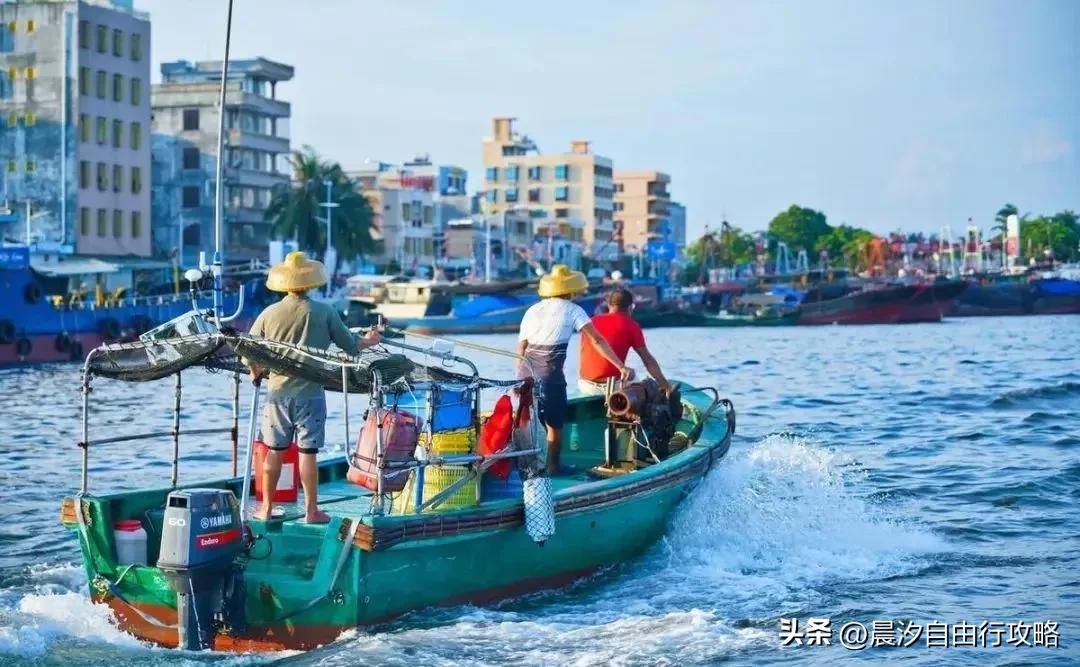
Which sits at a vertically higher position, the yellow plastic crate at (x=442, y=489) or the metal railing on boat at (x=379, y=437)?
the metal railing on boat at (x=379, y=437)

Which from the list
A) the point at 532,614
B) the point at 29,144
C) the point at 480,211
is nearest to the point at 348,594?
the point at 532,614

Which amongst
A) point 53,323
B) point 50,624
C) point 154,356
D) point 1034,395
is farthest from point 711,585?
point 53,323

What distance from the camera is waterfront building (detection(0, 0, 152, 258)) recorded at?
217 feet

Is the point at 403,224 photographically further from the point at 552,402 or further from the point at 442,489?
the point at 442,489

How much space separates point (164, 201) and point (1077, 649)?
76111mm

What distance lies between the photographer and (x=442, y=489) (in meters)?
11.3

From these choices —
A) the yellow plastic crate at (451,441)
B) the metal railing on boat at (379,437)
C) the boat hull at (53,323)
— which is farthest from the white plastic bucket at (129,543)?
the boat hull at (53,323)

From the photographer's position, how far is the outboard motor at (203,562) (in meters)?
9.97

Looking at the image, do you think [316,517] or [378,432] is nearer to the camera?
[378,432]

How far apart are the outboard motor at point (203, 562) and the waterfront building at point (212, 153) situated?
68966 millimetres

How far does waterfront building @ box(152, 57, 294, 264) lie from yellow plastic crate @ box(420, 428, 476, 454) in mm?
68215

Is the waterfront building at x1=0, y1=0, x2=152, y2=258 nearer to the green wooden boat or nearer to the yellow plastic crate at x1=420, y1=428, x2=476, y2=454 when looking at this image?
the green wooden boat

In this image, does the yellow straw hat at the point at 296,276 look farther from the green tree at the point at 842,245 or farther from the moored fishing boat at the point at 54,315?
the green tree at the point at 842,245

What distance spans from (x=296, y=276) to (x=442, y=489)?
182 cm
